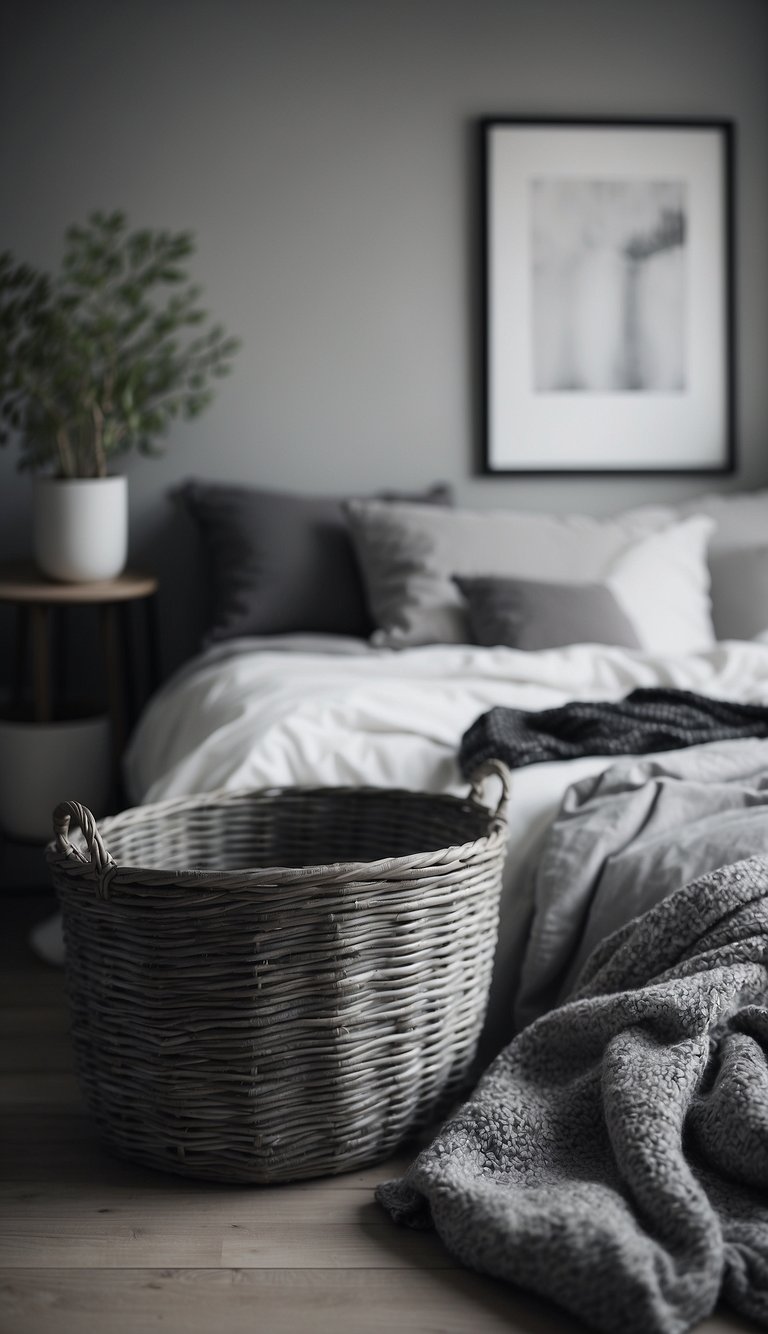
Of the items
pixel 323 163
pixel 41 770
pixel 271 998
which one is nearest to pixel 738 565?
pixel 323 163

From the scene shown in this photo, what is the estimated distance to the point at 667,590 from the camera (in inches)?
139

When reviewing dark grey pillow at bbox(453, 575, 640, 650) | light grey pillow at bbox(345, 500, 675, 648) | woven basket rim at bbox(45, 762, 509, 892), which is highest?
light grey pillow at bbox(345, 500, 675, 648)

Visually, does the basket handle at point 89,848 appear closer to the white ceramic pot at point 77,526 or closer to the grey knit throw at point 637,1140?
the grey knit throw at point 637,1140

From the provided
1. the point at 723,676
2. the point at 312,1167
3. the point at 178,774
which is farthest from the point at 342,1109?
the point at 723,676

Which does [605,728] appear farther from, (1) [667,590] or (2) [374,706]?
(1) [667,590]

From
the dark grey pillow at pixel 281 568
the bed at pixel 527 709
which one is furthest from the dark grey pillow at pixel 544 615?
the dark grey pillow at pixel 281 568

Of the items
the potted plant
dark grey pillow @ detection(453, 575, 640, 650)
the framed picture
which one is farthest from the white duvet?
the framed picture

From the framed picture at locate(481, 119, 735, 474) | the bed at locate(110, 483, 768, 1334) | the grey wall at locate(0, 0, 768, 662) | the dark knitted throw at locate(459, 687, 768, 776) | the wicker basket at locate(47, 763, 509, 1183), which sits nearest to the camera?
the bed at locate(110, 483, 768, 1334)

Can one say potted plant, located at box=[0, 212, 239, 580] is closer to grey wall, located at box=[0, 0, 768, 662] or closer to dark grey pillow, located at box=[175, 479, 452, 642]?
grey wall, located at box=[0, 0, 768, 662]

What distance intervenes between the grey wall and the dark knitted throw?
1726 millimetres

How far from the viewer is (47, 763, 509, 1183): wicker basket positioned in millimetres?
1738

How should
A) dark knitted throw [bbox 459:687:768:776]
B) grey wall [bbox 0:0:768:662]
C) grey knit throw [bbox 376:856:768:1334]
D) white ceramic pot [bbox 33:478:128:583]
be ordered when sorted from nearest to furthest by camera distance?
grey knit throw [bbox 376:856:768:1334] < dark knitted throw [bbox 459:687:768:776] < white ceramic pot [bbox 33:478:128:583] < grey wall [bbox 0:0:768:662]

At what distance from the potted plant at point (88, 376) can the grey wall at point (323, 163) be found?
0.54ft

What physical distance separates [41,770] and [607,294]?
2.19m
